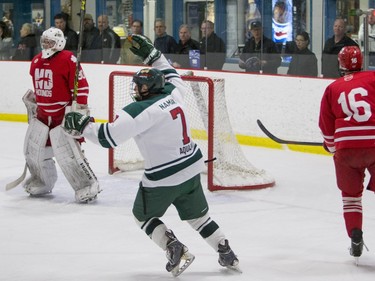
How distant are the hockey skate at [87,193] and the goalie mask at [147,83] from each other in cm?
196

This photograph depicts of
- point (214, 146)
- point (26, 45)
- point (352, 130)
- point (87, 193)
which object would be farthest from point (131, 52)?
point (352, 130)

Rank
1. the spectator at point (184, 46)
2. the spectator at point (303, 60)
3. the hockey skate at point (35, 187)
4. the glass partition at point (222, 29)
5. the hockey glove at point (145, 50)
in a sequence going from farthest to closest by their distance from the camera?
1. the spectator at point (184, 46)
2. the spectator at point (303, 60)
3. the glass partition at point (222, 29)
4. the hockey skate at point (35, 187)
5. the hockey glove at point (145, 50)

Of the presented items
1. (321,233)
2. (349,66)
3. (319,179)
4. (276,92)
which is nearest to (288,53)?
(276,92)

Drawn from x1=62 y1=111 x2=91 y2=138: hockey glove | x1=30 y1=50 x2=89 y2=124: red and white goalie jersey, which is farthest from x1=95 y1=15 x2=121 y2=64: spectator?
x1=62 y1=111 x2=91 y2=138: hockey glove

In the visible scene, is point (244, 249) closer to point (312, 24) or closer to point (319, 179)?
point (319, 179)

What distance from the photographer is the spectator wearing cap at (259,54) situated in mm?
8281

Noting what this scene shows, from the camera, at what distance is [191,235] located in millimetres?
5020

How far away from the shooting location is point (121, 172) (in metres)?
7.05

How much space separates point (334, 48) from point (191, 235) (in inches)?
124

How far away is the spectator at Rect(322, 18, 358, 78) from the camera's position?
763 cm

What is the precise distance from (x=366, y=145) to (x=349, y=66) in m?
0.37

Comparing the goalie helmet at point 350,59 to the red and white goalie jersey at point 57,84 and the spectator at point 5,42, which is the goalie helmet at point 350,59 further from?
the spectator at point 5,42

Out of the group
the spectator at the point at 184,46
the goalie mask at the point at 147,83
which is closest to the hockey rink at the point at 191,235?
the goalie mask at the point at 147,83

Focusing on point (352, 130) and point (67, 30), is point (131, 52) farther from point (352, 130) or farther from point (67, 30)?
point (352, 130)
